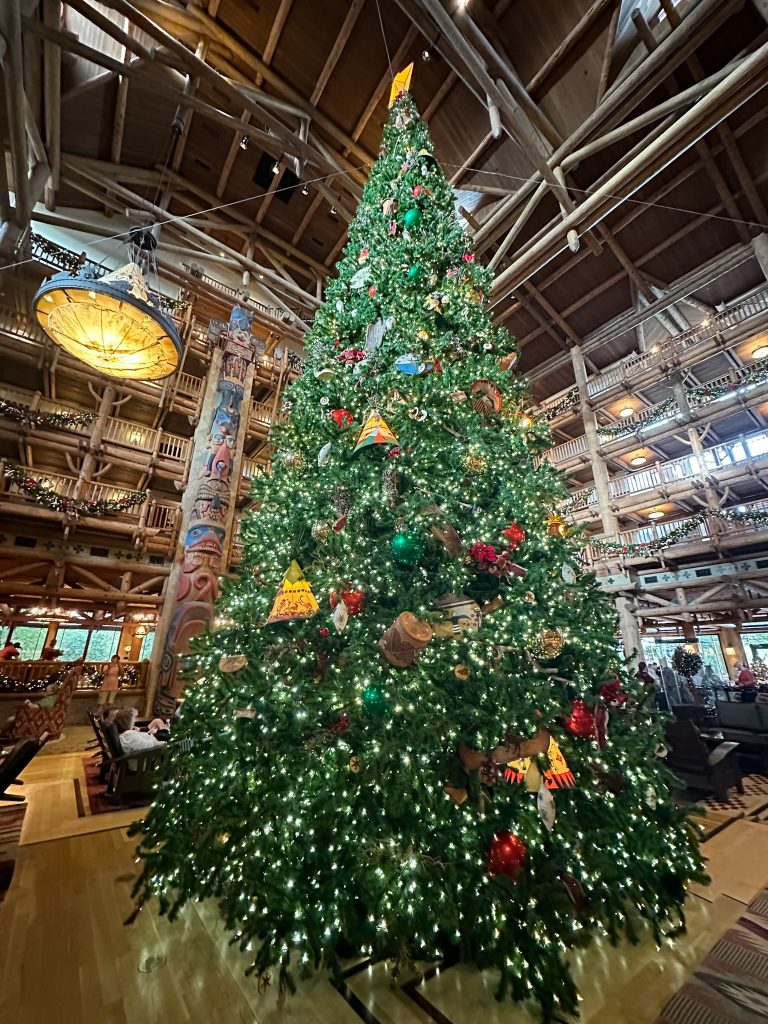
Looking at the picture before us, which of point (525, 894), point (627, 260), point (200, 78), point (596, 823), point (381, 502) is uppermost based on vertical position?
point (627, 260)

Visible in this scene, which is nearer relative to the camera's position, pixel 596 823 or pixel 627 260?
pixel 596 823

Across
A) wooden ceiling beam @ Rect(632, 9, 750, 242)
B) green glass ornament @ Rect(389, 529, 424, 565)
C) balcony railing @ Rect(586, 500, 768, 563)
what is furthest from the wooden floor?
wooden ceiling beam @ Rect(632, 9, 750, 242)

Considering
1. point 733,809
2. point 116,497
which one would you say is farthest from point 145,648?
point 733,809

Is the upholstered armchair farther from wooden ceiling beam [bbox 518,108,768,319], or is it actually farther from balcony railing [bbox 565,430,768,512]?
wooden ceiling beam [bbox 518,108,768,319]

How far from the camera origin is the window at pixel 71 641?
14.5m

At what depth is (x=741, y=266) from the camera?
12.1 metres

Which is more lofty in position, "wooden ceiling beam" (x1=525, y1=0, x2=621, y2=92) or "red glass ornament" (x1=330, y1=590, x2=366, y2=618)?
"wooden ceiling beam" (x1=525, y1=0, x2=621, y2=92)

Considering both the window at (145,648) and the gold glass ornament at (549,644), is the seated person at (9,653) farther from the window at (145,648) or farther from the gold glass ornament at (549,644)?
the gold glass ornament at (549,644)

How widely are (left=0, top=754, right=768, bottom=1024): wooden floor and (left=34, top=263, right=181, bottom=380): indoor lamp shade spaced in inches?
215

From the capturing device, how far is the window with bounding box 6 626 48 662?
14.0m

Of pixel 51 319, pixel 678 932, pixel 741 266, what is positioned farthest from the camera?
pixel 741 266

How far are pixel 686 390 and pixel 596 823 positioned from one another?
14.7m

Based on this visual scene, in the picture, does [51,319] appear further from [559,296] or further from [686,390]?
[686,390]

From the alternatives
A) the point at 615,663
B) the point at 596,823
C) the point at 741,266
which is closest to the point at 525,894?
the point at 596,823
